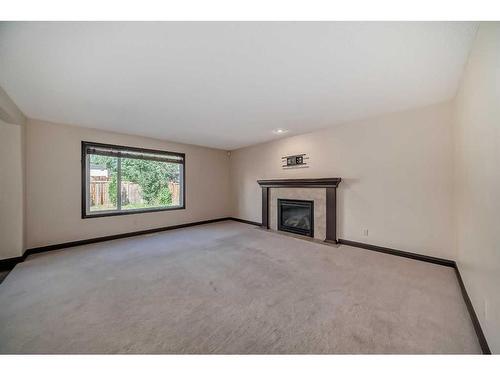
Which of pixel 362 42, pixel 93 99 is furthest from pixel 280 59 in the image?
pixel 93 99

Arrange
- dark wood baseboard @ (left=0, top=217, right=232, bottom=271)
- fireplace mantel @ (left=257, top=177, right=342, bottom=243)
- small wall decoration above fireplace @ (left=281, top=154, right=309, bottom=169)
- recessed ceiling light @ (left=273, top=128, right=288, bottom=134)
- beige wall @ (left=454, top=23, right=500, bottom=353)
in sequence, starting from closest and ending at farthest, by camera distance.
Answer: beige wall @ (left=454, top=23, right=500, bottom=353) → dark wood baseboard @ (left=0, top=217, right=232, bottom=271) → fireplace mantel @ (left=257, top=177, right=342, bottom=243) → recessed ceiling light @ (left=273, top=128, right=288, bottom=134) → small wall decoration above fireplace @ (left=281, top=154, right=309, bottom=169)

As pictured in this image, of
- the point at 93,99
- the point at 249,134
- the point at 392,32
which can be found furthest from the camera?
the point at 249,134

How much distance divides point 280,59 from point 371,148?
8.15ft

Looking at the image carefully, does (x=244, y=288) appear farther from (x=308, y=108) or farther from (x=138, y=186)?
(x=138, y=186)

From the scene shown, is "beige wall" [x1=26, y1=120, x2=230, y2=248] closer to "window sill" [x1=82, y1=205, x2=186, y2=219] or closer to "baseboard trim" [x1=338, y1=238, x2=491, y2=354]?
"window sill" [x1=82, y1=205, x2=186, y2=219]

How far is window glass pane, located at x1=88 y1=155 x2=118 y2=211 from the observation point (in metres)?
3.85

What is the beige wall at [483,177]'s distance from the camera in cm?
118

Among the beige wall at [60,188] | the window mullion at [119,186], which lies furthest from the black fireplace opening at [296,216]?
the window mullion at [119,186]

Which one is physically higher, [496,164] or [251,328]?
[496,164]

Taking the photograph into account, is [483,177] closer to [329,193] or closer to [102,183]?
[329,193]

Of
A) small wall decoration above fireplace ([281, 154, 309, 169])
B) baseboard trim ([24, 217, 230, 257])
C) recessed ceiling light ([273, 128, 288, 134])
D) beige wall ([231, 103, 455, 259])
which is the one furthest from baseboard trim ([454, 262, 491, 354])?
baseboard trim ([24, 217, 230, 257])

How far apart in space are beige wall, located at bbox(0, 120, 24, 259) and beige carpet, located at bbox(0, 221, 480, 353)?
0.34 m

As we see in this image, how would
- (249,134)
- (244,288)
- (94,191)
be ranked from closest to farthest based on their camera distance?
(244,288) → (94,191) → (249,134)

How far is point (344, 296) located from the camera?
194 cm
